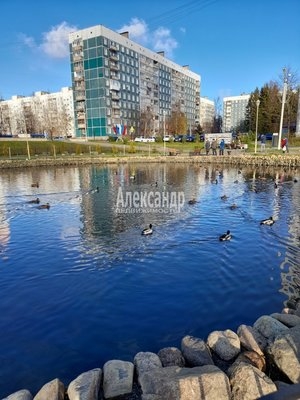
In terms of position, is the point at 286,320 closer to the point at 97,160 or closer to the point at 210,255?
the point at 210,255

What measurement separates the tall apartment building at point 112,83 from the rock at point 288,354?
74.8 m

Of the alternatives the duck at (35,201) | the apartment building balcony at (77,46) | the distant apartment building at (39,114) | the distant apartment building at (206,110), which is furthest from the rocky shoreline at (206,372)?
the distant apartment building at (206,110)

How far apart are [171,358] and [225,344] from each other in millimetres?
1029

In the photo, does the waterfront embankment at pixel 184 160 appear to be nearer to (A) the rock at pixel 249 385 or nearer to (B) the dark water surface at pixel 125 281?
(B) the dark water surface at pixel 125 281

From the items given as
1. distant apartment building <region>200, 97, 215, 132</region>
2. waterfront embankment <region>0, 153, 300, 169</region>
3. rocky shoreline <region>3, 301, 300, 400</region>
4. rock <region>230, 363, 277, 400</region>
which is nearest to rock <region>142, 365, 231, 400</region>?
rocky shoreline <region>3, 301, 300, 400</region>

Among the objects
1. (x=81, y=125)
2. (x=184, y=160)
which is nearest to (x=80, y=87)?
(x=81, y=125)

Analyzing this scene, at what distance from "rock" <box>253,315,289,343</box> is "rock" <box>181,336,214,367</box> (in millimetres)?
1204

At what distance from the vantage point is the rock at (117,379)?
4.72m

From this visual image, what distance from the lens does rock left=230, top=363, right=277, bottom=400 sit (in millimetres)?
4277

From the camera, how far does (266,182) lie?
93.3 ft

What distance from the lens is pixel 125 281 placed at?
9.14m

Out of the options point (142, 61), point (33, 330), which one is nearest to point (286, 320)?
point (33, 330)

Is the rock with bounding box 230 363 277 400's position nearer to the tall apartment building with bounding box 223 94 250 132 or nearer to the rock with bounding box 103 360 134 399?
the rock with bounding box 103 360 134 399

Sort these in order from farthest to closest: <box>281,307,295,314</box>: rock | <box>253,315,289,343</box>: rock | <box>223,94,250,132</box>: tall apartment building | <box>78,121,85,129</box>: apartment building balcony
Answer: <box>223,94,250,132</box>: tall apartment building, <box>78,121,85,129</box>: apartment building balcony, <box>281,307,295,314</box>: rock, <box>253,315,289,343</box>: rock
